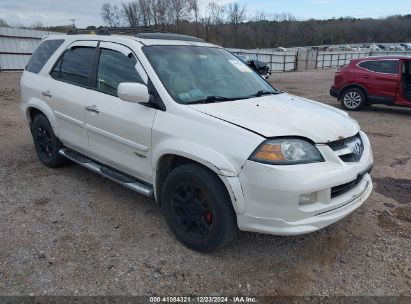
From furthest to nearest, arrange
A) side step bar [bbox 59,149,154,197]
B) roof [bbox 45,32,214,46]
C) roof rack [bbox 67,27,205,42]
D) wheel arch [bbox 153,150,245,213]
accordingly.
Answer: roof rack [bbox 67,27,205,42] → roof [bbox 45,32,214,46] → side step bar [bbox 59,149,154,197] → wheel arch [bbox 153,150,245,213]

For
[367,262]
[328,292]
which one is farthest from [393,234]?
[328,292]

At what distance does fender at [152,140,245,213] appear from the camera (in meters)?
2.60

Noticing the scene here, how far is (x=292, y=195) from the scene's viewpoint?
2.51 meters

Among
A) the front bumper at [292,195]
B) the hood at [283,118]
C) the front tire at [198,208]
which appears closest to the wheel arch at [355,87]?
the hood at [283,118]

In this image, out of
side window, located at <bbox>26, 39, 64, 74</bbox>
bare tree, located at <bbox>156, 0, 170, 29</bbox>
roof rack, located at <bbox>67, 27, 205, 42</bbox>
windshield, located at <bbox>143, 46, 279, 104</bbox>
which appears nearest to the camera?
windshield, located at <bbox>143, 46, 279, 104</bbox>

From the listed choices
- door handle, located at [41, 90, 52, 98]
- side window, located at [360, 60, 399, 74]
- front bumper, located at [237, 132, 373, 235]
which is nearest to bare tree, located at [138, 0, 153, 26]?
side window, located at [360, 60, 399, 74]

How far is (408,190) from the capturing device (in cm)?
454

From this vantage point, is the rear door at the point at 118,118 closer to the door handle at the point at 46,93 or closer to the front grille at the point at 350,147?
the door handle at the point at 46,93

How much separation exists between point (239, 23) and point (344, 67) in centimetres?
7604

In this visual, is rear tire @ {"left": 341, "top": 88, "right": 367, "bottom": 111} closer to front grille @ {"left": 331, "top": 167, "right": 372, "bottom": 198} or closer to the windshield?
the windshield

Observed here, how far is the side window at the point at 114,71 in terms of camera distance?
11.4 feet

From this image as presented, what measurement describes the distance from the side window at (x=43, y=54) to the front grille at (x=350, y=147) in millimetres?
3622

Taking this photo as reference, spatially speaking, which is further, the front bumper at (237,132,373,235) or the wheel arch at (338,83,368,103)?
the wheel arch at (338,83,368,103)

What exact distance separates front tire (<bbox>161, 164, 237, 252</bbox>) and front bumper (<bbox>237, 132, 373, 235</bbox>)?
16cm
